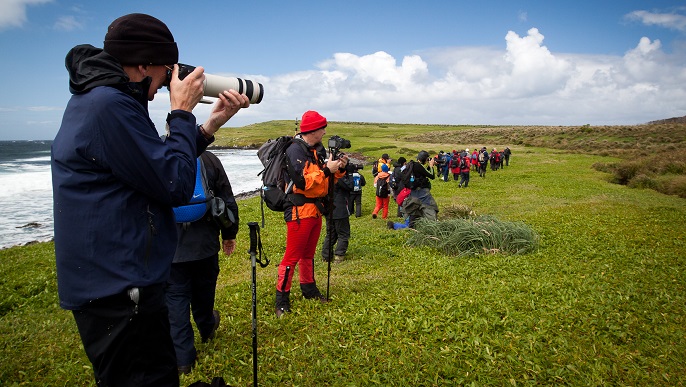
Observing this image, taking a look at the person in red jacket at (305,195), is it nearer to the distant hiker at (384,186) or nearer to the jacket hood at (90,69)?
the jacket hood at (90,69)

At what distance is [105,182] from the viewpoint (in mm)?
2004

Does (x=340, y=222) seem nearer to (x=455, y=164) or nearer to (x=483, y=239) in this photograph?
(x=483, y=239)

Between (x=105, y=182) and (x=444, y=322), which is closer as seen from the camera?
(x=105, y=182)

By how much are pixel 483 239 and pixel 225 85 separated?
7564mm

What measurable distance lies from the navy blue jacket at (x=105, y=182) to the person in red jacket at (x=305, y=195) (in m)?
3.43

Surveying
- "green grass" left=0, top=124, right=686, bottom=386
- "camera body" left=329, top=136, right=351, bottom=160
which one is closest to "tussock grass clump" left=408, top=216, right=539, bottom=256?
"green grass" left=0, top=124, right=686, bottom=386

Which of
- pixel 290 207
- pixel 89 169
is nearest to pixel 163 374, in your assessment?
pixel 89 169

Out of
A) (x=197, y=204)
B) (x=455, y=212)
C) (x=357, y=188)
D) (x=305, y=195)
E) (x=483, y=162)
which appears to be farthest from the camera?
(x=483, y=162)

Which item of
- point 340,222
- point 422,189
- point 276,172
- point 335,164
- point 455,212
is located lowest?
point 455,212

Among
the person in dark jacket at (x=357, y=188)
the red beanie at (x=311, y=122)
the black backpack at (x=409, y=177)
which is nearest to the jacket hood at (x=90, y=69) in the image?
the red beanie at (x=311, y=122)

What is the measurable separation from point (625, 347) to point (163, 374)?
500cm

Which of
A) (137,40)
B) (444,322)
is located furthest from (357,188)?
(137,40)

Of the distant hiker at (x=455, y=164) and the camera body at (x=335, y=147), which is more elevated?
the camera body at (x=335, y=147)

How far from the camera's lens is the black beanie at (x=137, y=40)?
2.16 metres
